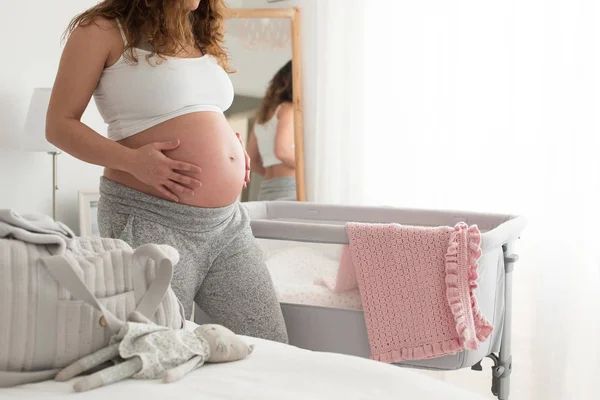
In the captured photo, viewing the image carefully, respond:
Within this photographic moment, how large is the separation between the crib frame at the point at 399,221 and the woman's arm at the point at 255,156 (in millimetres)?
720

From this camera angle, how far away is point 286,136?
125 inches

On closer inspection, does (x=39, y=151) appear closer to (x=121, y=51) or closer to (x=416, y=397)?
(x=121, y=51)

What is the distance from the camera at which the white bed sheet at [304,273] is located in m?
1.92

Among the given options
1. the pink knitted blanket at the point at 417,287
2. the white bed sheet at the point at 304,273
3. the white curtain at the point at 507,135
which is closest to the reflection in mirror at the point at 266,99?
the white curtain at the point at 507,135

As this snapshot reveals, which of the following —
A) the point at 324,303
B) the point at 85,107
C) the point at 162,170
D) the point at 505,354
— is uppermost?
the point at 85,107

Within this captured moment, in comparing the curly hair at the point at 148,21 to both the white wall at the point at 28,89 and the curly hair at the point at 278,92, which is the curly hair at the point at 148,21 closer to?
the white wall at the point at 28,89

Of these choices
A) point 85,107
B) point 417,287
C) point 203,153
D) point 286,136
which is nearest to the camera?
point 85,107

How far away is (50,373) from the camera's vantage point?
3.22ft

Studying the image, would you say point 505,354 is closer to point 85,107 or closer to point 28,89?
point 85,107

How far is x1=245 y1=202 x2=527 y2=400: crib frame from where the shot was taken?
187 centimetres

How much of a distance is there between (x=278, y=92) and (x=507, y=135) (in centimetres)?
100

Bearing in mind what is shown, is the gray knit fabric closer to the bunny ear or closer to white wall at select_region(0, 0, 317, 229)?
the bunny ear

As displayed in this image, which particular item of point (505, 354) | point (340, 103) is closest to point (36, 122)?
point (340, 103)

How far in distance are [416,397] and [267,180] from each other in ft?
7.54
